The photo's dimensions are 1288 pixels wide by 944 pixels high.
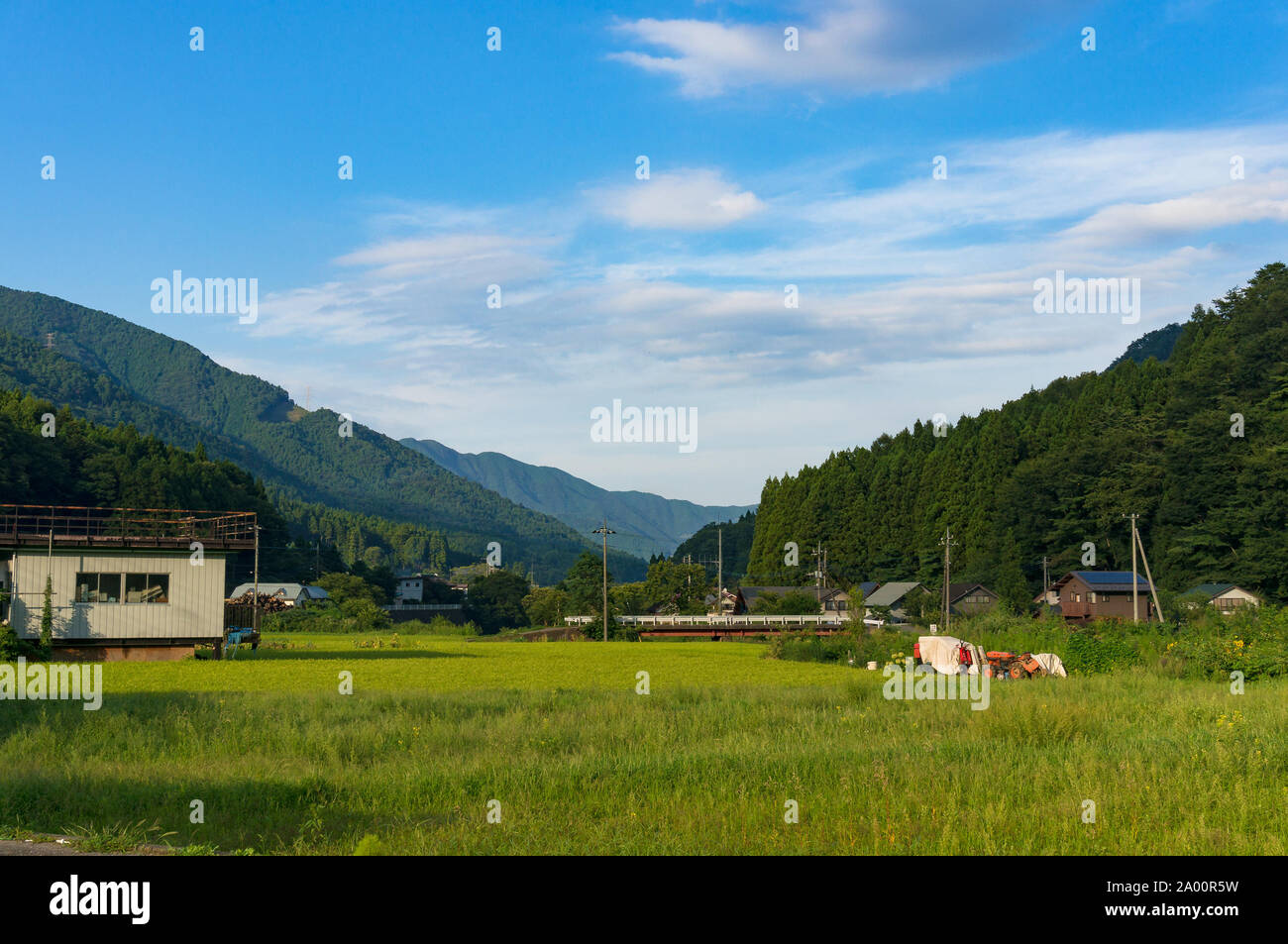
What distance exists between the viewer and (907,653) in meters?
40.2

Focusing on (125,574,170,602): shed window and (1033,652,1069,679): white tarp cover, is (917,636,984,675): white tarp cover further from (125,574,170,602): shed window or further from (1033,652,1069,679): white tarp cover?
(125,574,170,602): shed window

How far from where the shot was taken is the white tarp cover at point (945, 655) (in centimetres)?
3312

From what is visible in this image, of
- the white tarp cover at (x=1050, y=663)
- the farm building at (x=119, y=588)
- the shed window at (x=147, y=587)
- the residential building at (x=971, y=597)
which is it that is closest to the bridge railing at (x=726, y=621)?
the residential building at (x=971, y=597)

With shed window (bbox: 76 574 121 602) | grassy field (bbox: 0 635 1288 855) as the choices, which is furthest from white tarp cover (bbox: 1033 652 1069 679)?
shed window (bbox: 76 574 121 602)

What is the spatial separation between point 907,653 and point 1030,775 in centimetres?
2678

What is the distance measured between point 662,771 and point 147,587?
29836 millimetres

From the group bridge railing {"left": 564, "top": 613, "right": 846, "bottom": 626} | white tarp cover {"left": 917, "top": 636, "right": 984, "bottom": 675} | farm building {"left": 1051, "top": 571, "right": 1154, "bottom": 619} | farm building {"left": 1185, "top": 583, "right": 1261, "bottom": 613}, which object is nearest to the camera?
white tarp cover {"left": 917, "top": 636, "right": 984, "bottom": 675}

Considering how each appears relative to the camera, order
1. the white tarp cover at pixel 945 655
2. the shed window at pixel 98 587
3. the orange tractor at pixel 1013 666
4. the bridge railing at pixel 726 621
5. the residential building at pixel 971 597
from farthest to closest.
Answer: the residential building at pixel 971 597
the bridge railing at pixel 726 621
the shed window at pixel 98 587
the white tarp cover at pixel 945 655
the orange tractor at pixel 1013 666

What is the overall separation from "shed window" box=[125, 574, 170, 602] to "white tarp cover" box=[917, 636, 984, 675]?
27736 mm

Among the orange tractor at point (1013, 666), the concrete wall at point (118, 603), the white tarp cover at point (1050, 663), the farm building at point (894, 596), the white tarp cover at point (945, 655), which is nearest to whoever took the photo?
the orange tractor at point (1013, 666)

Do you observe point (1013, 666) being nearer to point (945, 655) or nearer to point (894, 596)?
point (945, 655)

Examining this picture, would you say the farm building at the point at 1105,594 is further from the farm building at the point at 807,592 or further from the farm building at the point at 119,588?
the farm building at the point at 119,588

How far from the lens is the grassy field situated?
37.0 feet

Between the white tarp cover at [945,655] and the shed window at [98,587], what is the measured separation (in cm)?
2909
